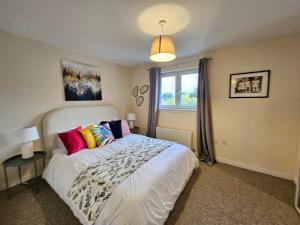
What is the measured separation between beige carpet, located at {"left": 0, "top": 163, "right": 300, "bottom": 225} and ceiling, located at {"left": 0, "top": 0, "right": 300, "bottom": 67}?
2351mm

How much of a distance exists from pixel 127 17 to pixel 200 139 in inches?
103

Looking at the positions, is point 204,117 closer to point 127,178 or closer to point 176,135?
point 176,135

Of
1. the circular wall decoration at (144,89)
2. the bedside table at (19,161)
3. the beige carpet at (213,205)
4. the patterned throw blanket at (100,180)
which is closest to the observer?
the patterned throw blanket at (100,180)

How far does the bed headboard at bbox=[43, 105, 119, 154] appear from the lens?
2318 mm

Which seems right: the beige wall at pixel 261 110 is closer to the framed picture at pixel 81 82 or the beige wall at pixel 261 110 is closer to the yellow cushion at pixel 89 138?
the framed picture at pixel 81 82

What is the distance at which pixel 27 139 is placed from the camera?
192 cm

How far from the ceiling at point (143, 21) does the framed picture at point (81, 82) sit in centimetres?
43

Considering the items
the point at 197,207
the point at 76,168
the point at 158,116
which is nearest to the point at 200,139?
the point at 158,116

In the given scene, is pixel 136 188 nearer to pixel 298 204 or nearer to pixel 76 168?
pixel 76 168

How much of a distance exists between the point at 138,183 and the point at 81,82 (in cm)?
244

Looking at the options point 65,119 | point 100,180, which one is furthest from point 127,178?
point 65,119

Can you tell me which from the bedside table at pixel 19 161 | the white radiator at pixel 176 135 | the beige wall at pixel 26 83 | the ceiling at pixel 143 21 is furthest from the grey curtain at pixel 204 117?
the bedside table at pixel 19 161

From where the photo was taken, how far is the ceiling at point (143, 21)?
1.44 m

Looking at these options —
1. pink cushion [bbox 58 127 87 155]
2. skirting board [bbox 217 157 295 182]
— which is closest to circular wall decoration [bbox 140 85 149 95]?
pink cushion [bbox 58 127 87 155]
